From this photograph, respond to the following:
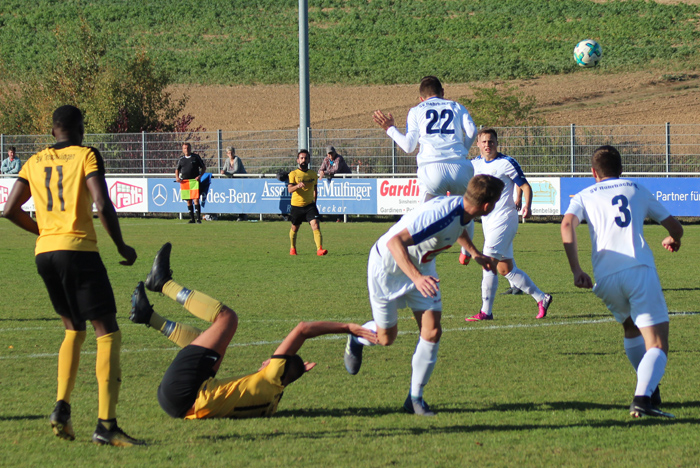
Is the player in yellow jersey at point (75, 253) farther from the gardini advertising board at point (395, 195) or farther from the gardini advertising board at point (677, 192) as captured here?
the gardini advertising board at point (395, 195)

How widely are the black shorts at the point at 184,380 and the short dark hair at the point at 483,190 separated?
1805mm

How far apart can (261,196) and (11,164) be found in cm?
811

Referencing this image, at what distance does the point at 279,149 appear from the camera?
27.0m

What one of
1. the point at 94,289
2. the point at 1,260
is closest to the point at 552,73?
the point at 1,260

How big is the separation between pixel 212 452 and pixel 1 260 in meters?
11.4

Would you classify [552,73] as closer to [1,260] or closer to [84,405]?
[1,260]

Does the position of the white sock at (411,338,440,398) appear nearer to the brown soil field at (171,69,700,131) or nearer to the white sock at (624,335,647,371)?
the white sock at (624,335,647,371)

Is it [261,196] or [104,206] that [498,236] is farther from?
[261,196]

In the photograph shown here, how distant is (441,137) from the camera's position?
8578 millimetres

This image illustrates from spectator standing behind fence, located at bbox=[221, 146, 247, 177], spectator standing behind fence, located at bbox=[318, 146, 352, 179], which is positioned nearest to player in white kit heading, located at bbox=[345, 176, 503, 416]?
spectator standing behind fence, located at bbox=[318, 146, 352, 179]

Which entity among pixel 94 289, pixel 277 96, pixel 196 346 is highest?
pixel 277 96

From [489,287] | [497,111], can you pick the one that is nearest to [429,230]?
[489,287]

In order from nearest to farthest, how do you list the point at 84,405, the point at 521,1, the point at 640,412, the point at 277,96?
the point at 640,412, the point at 84,405, the point at 277,96, the point at 521,1

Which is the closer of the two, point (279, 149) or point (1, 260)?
point (1, 260)
